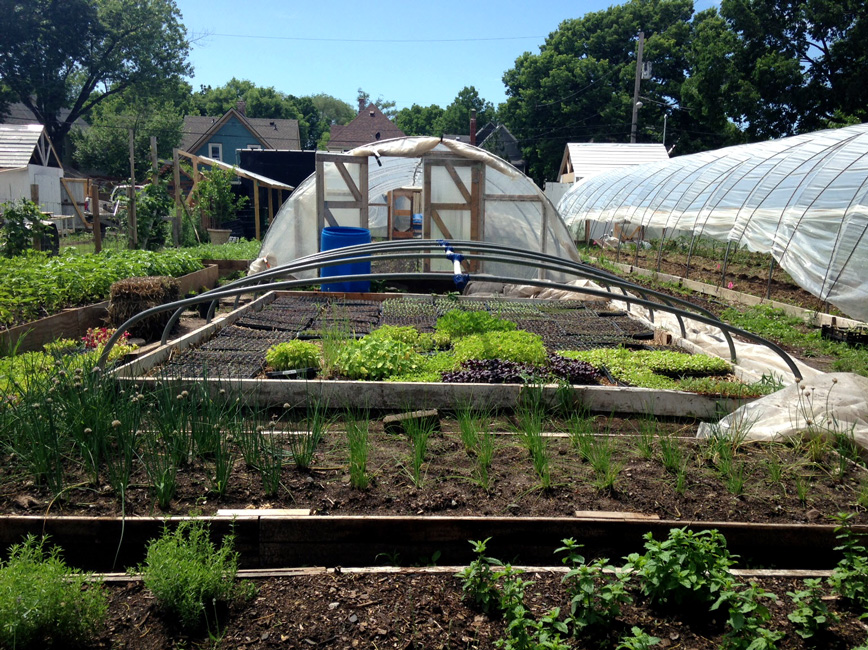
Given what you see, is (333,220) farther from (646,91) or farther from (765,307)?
(646,91)

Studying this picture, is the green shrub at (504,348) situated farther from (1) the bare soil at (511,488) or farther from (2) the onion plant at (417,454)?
(2) the onion plant at (417,454)

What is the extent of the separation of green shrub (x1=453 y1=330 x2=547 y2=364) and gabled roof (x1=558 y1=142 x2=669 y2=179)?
79.5 feet

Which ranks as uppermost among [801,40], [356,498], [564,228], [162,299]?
[801,40]

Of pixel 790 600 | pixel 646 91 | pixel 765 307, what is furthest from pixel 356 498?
pixel 646 91

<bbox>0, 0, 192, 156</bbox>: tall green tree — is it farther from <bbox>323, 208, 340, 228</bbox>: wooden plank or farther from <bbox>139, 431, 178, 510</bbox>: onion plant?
<bbox>139, 431, 178, 510</bbox>: onion plant

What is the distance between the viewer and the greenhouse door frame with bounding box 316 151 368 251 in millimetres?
11094

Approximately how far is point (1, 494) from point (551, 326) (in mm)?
5326

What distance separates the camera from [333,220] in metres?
11.4

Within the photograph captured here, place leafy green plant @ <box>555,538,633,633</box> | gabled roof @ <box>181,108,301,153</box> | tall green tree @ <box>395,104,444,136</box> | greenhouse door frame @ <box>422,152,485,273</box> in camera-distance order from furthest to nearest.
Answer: tall green tree @ <box>395,104,444,136</box> → gabled roof @ <box>181,108,301,153</box> → greenhouse door frame @ <box>422,152,485,273</box> → leafy green plant @ <box>555,538,633,633</box>

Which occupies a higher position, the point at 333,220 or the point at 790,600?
the point at 333,220

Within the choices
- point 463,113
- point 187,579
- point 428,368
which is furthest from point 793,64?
point 463,113

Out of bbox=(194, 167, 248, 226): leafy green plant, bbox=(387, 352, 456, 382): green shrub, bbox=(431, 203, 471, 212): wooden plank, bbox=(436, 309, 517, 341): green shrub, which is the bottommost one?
bbox=(387, 352, 456, 382): green shrub

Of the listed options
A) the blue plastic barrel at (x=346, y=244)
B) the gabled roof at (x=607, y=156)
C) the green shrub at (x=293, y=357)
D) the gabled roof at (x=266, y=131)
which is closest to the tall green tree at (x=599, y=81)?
the gabled roof at (x=607, y=156)

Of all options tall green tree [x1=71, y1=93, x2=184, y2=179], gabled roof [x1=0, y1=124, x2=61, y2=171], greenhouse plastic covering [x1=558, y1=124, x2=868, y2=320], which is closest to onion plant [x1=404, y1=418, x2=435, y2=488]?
greenhouse plastic covering [x1=558, y1=124, x2=868, y2=320]
